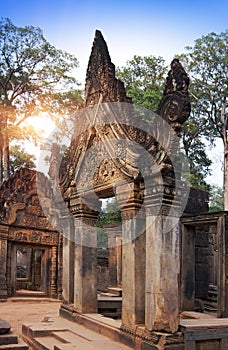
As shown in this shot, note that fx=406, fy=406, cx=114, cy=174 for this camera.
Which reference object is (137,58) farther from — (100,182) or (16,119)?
(100,182)

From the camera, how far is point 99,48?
8008mm

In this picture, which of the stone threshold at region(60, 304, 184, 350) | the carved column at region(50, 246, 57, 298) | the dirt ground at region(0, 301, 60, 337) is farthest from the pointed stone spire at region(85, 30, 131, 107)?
the carved column at region(50, 246, 57, 298)

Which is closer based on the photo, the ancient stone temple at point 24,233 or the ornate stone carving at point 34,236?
the ancient stone temple at point 24,233

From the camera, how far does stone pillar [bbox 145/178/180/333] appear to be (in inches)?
226

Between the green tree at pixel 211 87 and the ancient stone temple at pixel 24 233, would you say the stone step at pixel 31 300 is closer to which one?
the ancient stone temple at pixel 24 233

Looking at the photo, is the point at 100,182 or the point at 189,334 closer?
the point at 189,334

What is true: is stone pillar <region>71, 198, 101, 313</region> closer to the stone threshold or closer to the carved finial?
the stone threshold

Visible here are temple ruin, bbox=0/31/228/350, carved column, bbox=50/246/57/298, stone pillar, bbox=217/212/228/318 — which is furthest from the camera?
carved column, bbox=50/246/57/298

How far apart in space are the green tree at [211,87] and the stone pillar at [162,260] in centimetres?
1597

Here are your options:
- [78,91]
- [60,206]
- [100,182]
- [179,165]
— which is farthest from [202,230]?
[78,91]

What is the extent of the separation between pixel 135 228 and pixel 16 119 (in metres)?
16.9

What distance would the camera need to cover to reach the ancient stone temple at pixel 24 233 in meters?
14.6

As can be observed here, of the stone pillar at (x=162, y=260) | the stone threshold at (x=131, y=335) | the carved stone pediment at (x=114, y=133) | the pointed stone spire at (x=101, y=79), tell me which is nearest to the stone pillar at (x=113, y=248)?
the carved stone pediment at (x=114, y=133)

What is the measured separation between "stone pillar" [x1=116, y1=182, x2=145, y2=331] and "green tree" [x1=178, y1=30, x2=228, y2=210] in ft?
51.0
